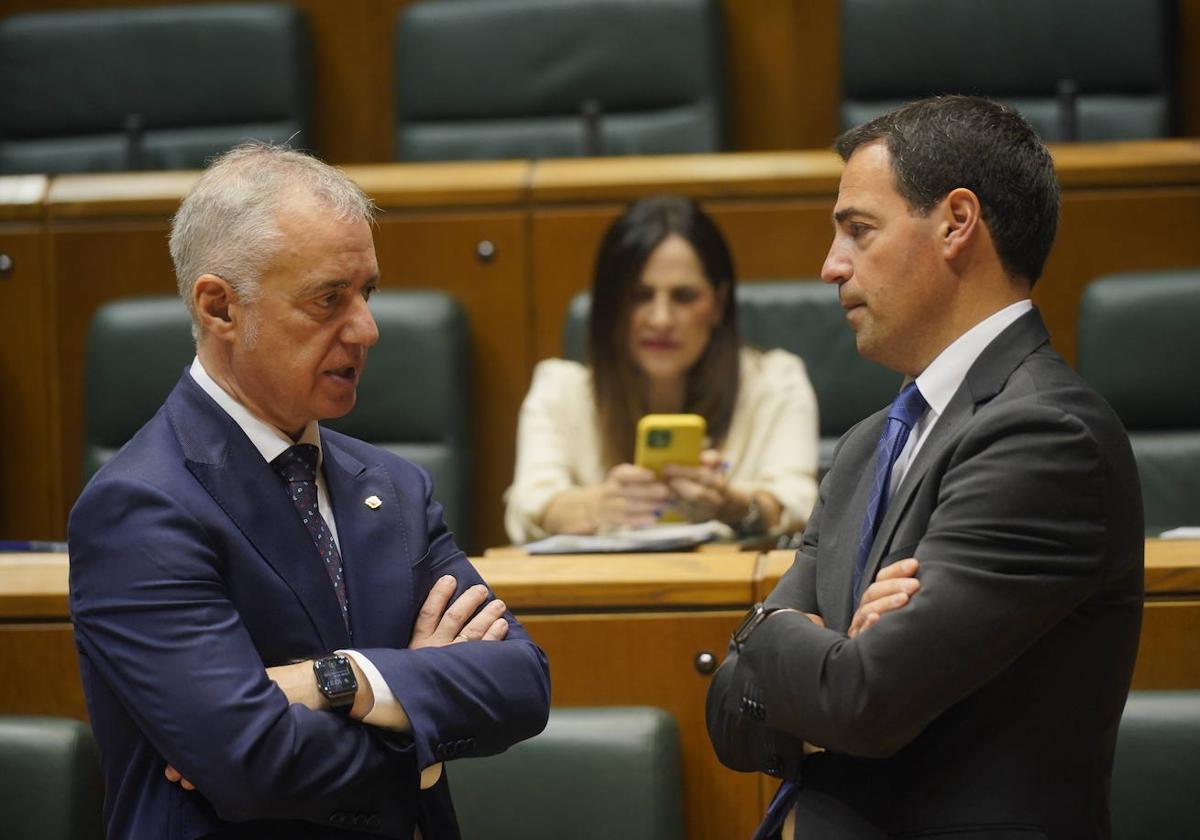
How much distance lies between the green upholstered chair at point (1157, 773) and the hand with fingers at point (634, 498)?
0.76 meters

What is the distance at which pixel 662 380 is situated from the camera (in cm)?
229

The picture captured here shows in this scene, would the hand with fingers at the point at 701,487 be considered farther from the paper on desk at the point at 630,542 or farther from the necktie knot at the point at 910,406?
the necktie knot at the point at 910,406

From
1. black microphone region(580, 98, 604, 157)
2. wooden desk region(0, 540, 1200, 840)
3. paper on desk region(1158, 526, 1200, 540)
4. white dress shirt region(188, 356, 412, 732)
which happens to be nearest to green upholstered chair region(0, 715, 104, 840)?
wooden desk region(0, 540, 1200, 840)

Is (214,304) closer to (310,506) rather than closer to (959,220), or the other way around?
(310,506)

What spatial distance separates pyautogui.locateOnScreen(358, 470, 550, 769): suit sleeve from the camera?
1138 mm

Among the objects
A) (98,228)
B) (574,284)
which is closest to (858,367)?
(574,284)

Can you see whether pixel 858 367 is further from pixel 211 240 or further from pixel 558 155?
pixel 211 240

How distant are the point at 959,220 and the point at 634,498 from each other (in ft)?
3.08

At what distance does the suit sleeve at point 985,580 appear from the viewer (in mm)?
1055

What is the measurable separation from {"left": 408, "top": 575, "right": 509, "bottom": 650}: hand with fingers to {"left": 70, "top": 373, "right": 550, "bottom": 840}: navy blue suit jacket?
1 centimetres

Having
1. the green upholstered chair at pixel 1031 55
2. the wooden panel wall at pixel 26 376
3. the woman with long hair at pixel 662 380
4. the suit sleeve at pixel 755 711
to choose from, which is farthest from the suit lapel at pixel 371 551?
the green upholstered chair at pixel 1031 55

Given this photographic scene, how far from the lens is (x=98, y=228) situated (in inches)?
104

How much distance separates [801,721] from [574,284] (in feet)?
5.07

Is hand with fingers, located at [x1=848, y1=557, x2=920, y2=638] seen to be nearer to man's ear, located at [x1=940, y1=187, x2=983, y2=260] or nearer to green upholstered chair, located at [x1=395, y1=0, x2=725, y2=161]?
man's ear, located at [x1=940, y1=187, x2=983, y2=260]
